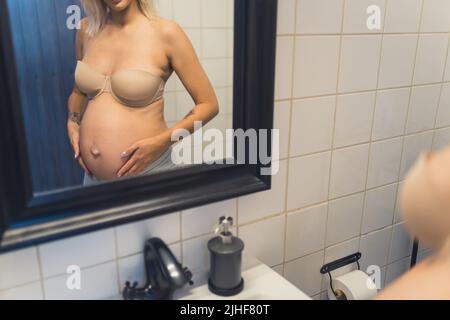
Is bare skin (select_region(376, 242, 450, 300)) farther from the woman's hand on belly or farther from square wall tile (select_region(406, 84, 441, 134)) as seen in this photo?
square wall tile (select_region(406, 84, 441, 134))

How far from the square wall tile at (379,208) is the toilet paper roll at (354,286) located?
14 cm

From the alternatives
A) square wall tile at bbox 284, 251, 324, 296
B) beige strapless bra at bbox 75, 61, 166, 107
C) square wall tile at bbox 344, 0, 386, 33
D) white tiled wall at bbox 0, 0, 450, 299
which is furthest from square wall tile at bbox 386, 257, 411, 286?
beige strapless bra at bbox 75, 61, 166, 107

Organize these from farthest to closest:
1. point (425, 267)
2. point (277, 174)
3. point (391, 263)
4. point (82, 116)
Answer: point (391, 263)
point (277, 174)
point (82, 116)
point (425, 267)

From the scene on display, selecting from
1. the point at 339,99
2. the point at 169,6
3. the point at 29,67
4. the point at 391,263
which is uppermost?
the point at 169,6

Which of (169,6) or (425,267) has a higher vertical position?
(169,6)

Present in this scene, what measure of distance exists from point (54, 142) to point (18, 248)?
0.20 meters

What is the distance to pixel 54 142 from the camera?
2.49ft

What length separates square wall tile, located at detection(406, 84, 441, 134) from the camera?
1.21m

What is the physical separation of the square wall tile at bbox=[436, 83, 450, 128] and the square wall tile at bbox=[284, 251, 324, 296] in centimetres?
57

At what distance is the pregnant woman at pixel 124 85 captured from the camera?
2.65 ft

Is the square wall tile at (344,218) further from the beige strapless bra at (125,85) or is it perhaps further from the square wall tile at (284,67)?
the beige strapless bra at (125,85)

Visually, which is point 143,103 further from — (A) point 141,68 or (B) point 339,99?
(B) point 339,99

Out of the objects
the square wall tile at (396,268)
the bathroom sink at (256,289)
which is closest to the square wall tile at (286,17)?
the bathroom sink at (256,289)

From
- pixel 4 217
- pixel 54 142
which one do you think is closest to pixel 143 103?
pixel 54 142
